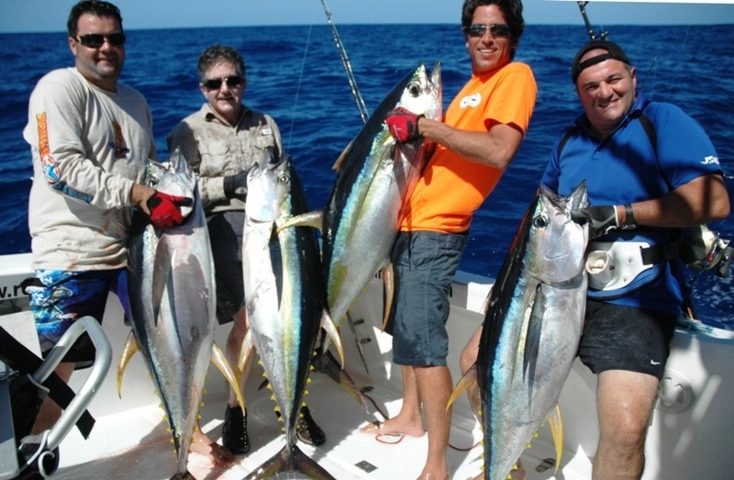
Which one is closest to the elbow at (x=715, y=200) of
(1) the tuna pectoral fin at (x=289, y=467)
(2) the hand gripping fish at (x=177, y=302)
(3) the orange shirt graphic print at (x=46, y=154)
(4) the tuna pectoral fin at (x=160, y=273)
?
(1) the tuna pectoral fin at (x=289, y=467)

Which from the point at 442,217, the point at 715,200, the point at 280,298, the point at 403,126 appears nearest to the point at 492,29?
the point at 403,126

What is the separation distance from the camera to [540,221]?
2.04 m

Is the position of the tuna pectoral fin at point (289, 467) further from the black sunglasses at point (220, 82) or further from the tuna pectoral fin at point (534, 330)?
the black sunglasses at point (220, 82)

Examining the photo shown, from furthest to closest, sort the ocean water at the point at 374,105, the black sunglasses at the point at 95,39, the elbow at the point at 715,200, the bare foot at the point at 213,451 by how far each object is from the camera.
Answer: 1. the ocean water at the point at 374,105
2. the bare foot at the point at 213,451
3. the black sunglasses at the point at 95,39
4. the elbow at the point at 715,200

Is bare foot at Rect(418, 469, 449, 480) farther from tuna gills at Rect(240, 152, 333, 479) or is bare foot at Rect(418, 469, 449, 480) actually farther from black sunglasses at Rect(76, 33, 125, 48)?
black sunglasses at Rect(76, 33, 125, 48)

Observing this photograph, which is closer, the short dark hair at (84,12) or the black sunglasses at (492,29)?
the black sunglasses at (492,29)

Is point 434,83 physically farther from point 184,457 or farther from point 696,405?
point 184,457

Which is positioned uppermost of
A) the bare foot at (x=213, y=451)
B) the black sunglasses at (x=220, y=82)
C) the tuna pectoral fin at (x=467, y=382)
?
the black sunglasses at (x=220, y=82)

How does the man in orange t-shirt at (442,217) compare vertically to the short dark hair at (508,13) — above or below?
below

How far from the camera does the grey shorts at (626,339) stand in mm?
2100

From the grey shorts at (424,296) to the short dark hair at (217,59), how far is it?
41.4 inches

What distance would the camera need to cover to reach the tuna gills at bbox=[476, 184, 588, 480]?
201cm

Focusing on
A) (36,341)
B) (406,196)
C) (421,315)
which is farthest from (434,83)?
(36,341)

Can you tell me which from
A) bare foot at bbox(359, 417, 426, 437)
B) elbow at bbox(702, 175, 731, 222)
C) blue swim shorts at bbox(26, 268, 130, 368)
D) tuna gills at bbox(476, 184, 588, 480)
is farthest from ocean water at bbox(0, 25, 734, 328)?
blue swim shorts at bbox(26, 268, 130, 368)
